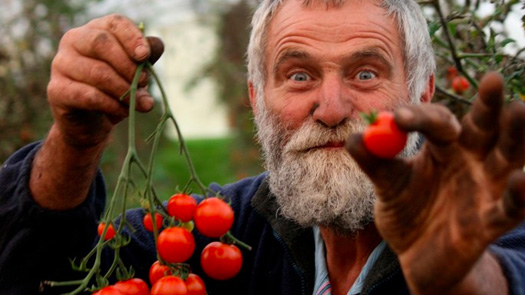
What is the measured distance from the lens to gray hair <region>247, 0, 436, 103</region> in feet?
7.50

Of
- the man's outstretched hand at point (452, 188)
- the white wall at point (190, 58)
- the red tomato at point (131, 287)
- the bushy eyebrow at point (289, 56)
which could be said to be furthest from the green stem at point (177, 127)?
the white wall at point (190, 58)

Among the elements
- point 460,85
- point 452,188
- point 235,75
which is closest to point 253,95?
point 460,85

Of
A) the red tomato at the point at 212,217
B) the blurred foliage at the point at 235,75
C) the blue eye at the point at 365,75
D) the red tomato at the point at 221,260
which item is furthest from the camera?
the blurred foliage at the point at 235,75

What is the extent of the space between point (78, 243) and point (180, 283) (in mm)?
572

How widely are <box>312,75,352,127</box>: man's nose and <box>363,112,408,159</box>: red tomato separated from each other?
0.79m

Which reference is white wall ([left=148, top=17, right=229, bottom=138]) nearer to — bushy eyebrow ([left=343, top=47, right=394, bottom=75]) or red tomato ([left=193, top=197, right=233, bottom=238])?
bushy eyebrow ([left=343, top=47, right=394, bottom=75])

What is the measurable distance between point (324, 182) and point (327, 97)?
241 mm

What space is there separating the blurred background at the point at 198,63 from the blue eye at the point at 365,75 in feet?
0.71

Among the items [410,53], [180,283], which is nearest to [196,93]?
[410,53]

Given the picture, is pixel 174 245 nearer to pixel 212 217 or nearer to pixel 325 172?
pixel 212 217

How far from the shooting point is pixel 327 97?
2.10 m

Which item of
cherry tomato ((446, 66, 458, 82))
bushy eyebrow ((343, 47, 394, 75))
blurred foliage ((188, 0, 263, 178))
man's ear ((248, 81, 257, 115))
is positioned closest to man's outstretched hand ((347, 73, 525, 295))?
bushy eyebrow ((343, 47, 394, 75))

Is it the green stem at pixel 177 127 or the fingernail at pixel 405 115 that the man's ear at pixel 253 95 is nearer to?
the green stem at pixel 177 127

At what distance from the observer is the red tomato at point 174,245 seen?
159 cm
